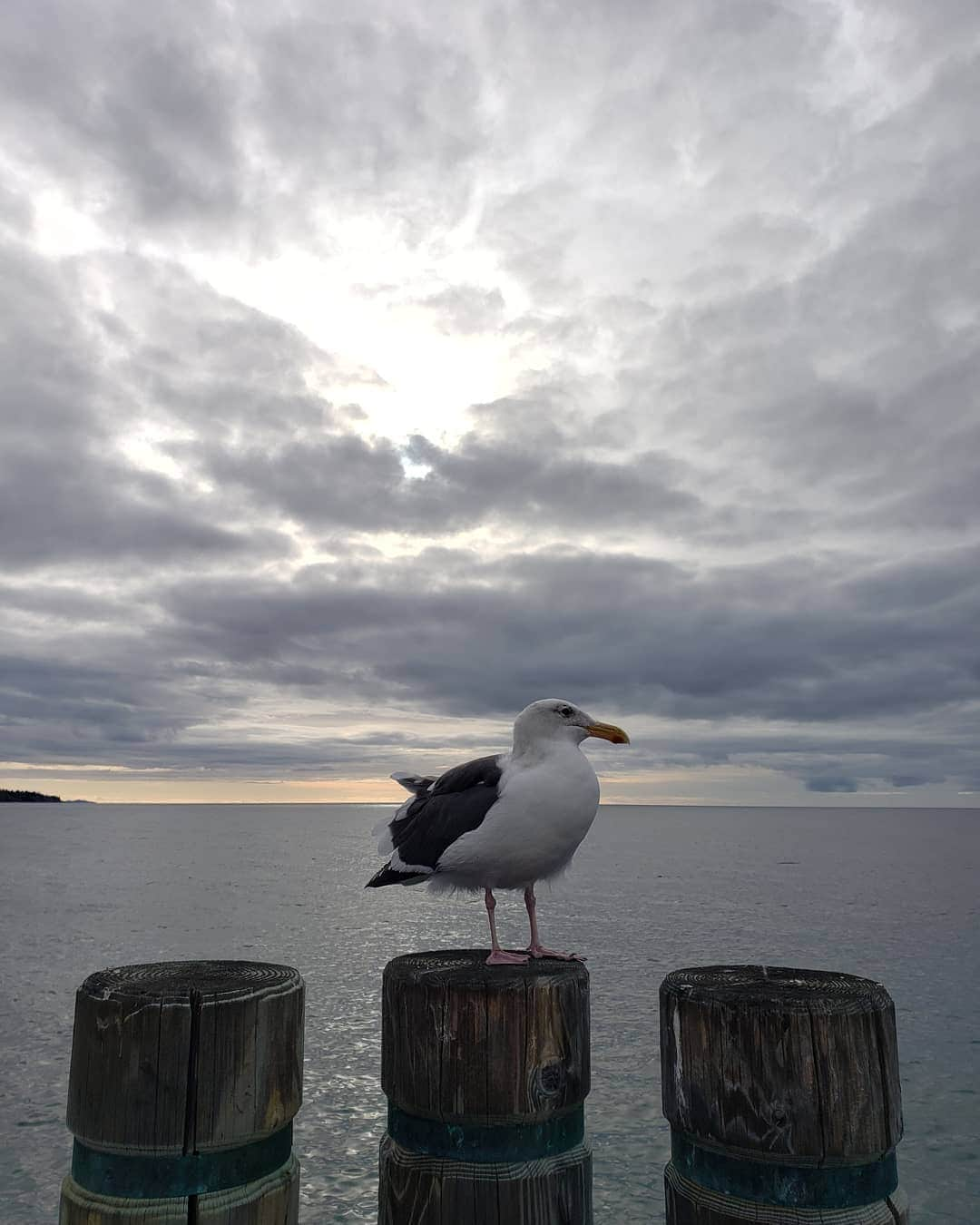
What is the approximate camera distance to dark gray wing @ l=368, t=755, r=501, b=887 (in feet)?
19.3

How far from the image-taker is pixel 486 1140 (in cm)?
340

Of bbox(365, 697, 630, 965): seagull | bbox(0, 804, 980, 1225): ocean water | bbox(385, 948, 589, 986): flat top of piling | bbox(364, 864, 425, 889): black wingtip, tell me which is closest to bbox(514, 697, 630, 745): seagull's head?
bbox(365, 697, 630, 965): seagull

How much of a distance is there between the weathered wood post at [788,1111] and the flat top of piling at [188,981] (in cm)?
143

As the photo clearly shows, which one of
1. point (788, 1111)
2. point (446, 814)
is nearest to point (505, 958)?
point (446, 814)

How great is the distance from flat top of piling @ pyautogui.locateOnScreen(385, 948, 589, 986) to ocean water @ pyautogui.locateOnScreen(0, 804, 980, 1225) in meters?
7.60

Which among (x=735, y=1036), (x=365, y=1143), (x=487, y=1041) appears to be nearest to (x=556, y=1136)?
(x=487, y=1041)

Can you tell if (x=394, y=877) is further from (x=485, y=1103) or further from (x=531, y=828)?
(x=485, y=1103)

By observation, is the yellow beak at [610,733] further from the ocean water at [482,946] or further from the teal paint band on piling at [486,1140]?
the ocean water at [482,946]

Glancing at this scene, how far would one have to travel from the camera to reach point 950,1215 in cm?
1061

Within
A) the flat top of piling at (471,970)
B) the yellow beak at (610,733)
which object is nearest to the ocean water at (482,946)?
→ the yellow beak at (610,733)

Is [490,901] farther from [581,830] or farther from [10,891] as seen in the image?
[10,891]

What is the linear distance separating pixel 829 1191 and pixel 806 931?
124 feet

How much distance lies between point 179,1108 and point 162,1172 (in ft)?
0.73

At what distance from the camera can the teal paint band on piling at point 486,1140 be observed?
11.2ft
